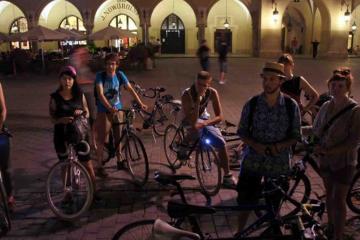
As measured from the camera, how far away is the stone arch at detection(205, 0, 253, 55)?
36000 millimetres

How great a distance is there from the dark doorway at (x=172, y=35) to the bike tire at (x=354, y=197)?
32132mm

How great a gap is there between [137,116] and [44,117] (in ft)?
7.74

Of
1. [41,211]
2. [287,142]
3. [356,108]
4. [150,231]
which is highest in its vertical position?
[356,108]

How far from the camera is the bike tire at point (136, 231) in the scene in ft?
11.1

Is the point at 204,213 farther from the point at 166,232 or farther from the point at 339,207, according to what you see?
the point at 339,207

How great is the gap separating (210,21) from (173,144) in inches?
1200

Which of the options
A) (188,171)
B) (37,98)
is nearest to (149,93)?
(37,98)

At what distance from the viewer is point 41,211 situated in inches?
217

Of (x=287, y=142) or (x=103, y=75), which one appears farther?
(x=103, y=75)

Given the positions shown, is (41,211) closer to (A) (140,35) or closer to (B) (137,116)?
(B) (137,116)

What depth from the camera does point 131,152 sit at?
6531 mm

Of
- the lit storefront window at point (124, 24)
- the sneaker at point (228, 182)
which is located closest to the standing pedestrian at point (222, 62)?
the sneaker at point (228, 182)

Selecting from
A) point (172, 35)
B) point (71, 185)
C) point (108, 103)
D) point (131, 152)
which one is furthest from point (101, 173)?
point (172, 35)

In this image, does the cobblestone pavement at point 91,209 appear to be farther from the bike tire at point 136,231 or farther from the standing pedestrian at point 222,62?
the standing pedestrian at point 222,62
